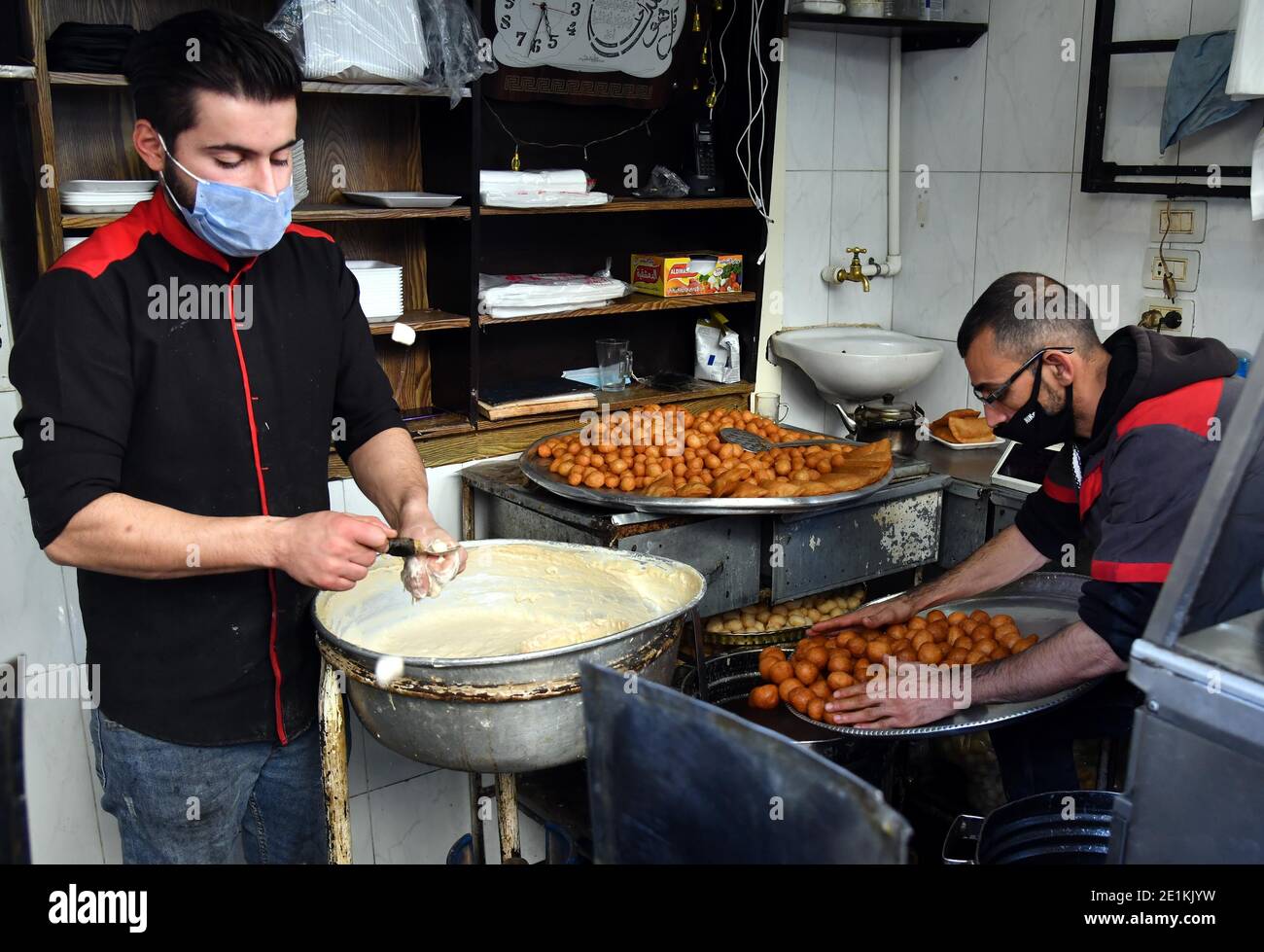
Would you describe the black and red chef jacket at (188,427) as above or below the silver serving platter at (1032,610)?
above

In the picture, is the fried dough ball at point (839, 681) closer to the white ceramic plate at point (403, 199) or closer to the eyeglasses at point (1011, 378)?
the eyeglasses at point (1011, 378)

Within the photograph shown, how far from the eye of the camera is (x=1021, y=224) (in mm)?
4090

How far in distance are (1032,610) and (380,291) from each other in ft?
6.26

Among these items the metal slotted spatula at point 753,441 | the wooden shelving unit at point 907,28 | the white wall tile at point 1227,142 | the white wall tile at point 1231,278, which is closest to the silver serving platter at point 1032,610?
the metal slotted spatula at point 753,441

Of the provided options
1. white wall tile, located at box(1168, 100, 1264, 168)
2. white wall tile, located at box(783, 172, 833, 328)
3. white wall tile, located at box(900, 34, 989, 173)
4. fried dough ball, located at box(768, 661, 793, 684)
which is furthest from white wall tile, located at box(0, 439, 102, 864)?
white wall tile, located at box(1168, 100, 1264, 168)

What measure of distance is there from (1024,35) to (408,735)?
3409 millimetres

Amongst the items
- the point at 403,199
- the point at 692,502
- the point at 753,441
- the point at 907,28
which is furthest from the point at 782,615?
the point at 907,28

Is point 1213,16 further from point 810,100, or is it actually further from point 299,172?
point 299,172

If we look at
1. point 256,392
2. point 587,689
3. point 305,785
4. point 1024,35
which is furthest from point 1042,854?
point 1024,35

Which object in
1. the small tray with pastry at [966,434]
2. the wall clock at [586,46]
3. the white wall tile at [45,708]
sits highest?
the wall clock at [586,46]

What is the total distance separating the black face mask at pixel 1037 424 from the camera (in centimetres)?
240

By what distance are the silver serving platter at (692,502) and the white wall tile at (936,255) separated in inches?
64.7

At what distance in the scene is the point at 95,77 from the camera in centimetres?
252

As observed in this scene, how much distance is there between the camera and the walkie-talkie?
3.81 m
